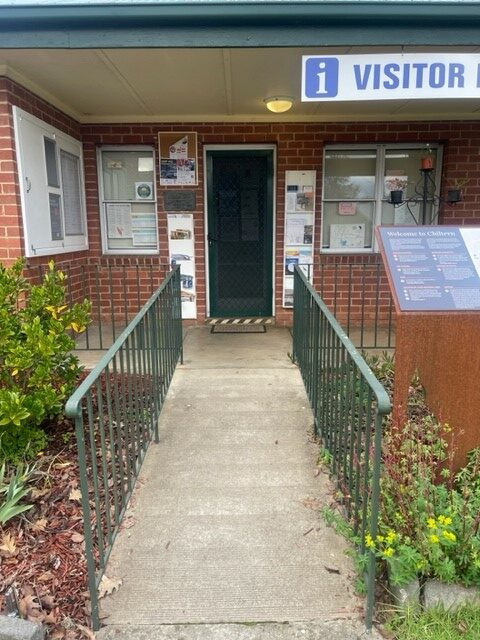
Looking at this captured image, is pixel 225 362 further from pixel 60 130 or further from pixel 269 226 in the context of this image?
pixel 60 130

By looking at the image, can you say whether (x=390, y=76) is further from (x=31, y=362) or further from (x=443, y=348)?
(x=31, y=362)

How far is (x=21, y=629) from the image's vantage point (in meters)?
1.91

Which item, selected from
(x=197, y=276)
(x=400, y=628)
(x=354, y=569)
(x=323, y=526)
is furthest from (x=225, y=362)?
(x=400, y=628)

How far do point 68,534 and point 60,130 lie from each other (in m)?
4.69

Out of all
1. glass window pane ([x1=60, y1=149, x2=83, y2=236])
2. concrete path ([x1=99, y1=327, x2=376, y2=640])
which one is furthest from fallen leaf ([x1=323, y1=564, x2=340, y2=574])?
glass window pane ([x1=60, y1=149, x2=83, y2=236])

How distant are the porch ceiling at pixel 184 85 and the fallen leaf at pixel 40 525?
349 cm

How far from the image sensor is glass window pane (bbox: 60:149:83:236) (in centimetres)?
584

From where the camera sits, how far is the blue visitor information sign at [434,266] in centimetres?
272

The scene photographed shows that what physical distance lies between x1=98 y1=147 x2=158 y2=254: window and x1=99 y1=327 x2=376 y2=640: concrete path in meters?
3.16

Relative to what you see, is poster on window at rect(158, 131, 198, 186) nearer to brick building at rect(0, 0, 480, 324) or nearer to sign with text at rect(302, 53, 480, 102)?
brick building at rect(0, 0, 480, 324)

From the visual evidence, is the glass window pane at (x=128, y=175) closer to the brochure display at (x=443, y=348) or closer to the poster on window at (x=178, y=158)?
the poster on window at (x=178, y=158)

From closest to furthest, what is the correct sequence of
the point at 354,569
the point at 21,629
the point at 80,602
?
the point at 21,629 < the point at 80,602 < the point at 354,569

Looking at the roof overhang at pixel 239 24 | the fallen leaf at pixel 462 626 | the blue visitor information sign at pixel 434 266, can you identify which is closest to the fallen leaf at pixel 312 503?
the fallen leaf at pixel 462 626

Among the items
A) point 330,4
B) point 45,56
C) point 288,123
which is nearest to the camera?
point 330,4
